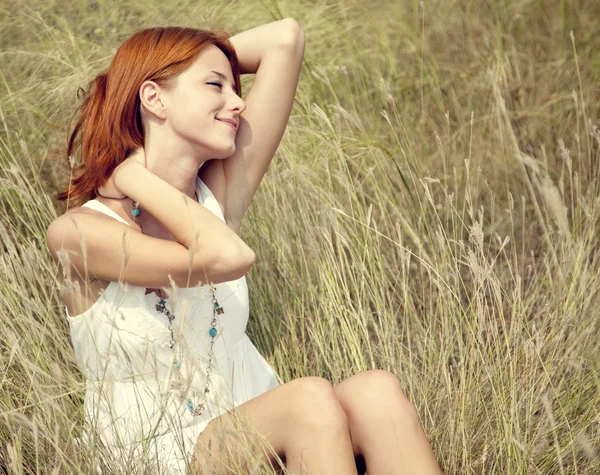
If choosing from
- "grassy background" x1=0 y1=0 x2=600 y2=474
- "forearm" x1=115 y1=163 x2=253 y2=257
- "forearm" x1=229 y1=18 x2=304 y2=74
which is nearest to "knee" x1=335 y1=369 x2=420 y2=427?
"grassy background" x1=0 y1=0 x2=600 y2=474

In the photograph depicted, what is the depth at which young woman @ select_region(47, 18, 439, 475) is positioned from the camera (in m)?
1.83

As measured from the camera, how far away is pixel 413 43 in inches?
135

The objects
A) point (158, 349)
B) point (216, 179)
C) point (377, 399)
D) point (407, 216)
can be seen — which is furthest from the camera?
point (407, 216)

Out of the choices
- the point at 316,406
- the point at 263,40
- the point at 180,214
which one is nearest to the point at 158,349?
the point at 180,214

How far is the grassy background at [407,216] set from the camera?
2020mm

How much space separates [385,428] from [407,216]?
968mm

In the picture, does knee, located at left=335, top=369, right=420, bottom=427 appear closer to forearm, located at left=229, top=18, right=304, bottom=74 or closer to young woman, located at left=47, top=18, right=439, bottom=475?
young woman, located at left=47, top=18, right=439, bottom=475

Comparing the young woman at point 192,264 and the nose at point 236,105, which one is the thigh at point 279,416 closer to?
the young woman at point 192,264

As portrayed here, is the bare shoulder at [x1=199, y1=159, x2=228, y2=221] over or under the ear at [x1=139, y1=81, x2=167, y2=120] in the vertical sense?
under

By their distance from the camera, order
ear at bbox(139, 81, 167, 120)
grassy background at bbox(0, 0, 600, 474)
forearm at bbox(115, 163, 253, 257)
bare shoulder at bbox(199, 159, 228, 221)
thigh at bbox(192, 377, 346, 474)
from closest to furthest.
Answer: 1. thigh at bbox(192, 377, 346, 474)
2. forearm at bbox(115, 163, 253, 257)
3. grassy background at bbox(0, 0, 600, 474)
4. ear at bbox(139, 81, 167, 120)
5. bare shoulder at bbox(199, 159, 228, 221)

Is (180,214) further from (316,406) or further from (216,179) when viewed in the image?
(316,406)

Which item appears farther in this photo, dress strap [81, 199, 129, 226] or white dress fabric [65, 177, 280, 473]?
dress strap [81, 199, 129, 226]

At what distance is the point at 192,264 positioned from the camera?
1.77 metres

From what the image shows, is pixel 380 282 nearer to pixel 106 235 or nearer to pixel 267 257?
pixel 267 257
